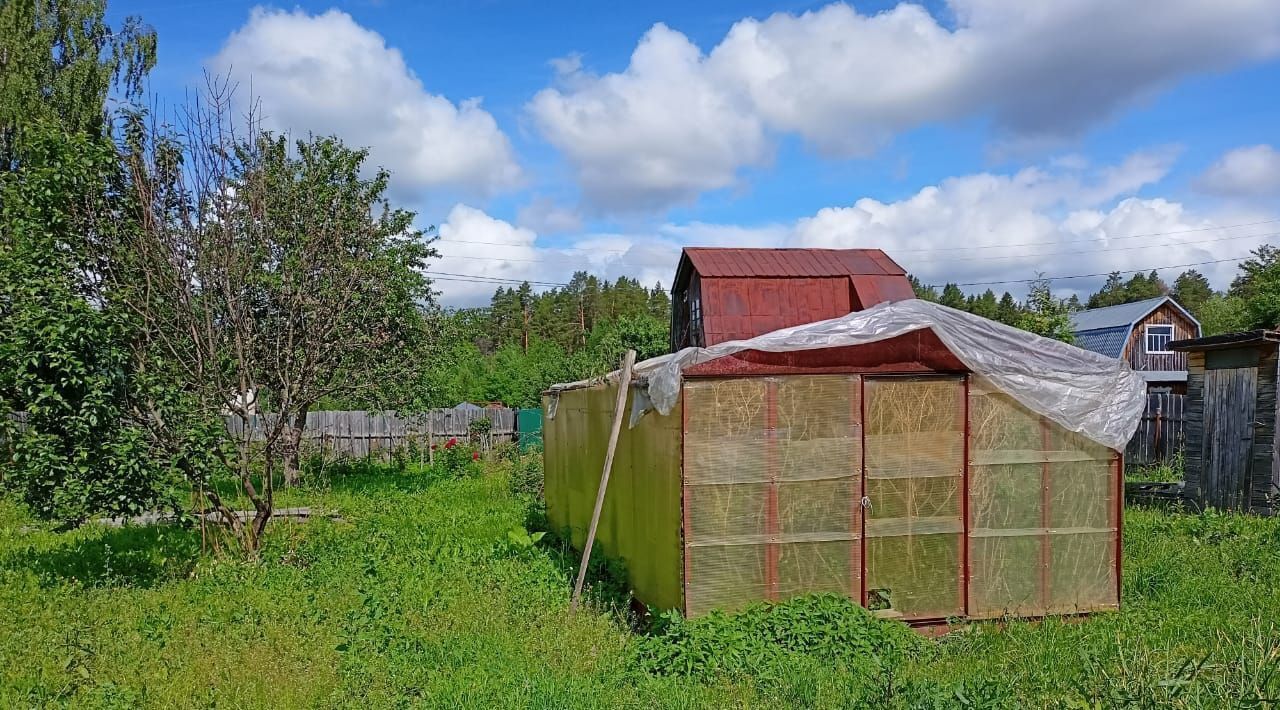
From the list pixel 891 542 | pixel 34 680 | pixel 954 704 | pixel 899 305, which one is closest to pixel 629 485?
pixel 891 542

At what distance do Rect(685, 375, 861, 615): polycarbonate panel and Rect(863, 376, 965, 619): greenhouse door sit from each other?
0.50 feet

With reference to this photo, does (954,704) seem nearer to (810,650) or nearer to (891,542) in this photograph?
(810,650)

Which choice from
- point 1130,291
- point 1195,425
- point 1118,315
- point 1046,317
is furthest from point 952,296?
point 1195,425

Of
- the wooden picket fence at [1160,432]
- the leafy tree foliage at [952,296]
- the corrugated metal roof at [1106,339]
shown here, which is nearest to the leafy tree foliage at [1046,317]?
the wooden picket fence at [1160,432]

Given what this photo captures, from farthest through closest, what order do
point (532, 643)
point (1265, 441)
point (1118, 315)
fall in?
1. point (1118, 315)
2. point (1265, 441)
3. point (532, 643)

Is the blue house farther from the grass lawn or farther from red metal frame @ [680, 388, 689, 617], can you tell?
red metal frame @ [680, 388, 689, 617]

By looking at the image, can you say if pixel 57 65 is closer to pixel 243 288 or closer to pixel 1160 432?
pixel 243 288

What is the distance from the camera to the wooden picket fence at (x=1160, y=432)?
48.5 ft

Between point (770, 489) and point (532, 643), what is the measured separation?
199 cm

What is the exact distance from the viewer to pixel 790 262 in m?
16.4

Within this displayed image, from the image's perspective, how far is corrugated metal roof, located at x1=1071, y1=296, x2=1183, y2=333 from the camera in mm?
35594

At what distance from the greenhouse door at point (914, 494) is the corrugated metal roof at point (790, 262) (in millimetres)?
9574

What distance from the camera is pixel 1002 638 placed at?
5785 mm

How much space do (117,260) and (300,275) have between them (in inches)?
71.3
